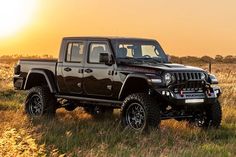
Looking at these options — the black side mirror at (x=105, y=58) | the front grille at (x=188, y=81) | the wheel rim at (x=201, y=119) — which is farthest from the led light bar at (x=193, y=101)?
the black side mirror at (x=105, y=58)

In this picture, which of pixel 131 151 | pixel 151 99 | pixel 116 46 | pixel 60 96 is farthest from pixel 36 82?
pixel 131 151

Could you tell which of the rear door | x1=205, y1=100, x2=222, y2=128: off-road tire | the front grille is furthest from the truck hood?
the rear door

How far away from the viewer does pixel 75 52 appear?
13312 millimetres

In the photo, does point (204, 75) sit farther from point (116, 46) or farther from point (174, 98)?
point (116, 46)

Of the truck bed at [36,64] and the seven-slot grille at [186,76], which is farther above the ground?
the truck bed at [36,64]

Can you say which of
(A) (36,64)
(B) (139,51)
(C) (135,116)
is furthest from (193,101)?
(A) (36,64)

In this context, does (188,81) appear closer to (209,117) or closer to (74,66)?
(209,117)

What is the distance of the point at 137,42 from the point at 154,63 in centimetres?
92

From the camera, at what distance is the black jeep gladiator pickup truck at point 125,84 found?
11328 millimetres

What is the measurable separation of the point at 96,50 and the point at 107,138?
3133mm

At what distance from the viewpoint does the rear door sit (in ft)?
42.8

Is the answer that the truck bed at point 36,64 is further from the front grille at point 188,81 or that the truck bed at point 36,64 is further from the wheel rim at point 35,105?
the front grille at point 188,81

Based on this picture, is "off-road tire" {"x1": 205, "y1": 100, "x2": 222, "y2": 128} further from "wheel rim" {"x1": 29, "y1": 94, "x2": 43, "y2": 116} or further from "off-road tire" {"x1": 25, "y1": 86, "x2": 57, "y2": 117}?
"wheel rim" {"x1": 29, "y1": 94, "x2": 43, "y2": 116}

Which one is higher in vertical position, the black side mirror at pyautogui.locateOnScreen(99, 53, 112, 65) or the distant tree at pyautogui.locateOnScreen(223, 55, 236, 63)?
the black side mirror at pyautogui.locateOnScreen(99, 53, 112, 65)
